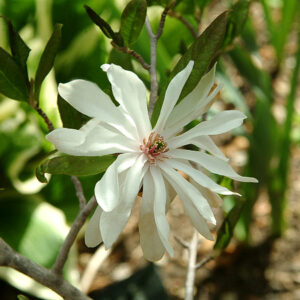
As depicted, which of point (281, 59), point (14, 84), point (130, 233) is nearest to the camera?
point (14, 84)

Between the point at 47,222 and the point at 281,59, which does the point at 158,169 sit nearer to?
the point at 47,222

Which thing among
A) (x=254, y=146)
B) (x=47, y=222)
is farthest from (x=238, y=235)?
(x=47, y=222)

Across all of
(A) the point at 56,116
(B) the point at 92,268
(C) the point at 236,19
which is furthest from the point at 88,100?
(B) the point at 92,268

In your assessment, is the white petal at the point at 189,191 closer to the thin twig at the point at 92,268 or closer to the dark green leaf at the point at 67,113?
the dark green leaf at the point at 67,113

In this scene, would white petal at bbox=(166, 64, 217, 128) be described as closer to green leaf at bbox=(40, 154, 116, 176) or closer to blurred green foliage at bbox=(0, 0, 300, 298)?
green leaf at bbox=(40, 154, 116, 176)

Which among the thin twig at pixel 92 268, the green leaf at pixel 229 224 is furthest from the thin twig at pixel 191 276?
the thin twig at pixel 92 268

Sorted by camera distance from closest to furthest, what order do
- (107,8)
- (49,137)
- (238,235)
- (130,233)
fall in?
(49,137), (107,8), (238,235), (130,233)

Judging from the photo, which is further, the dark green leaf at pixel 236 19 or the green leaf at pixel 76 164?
the dark green leaf at pixel 236 19
